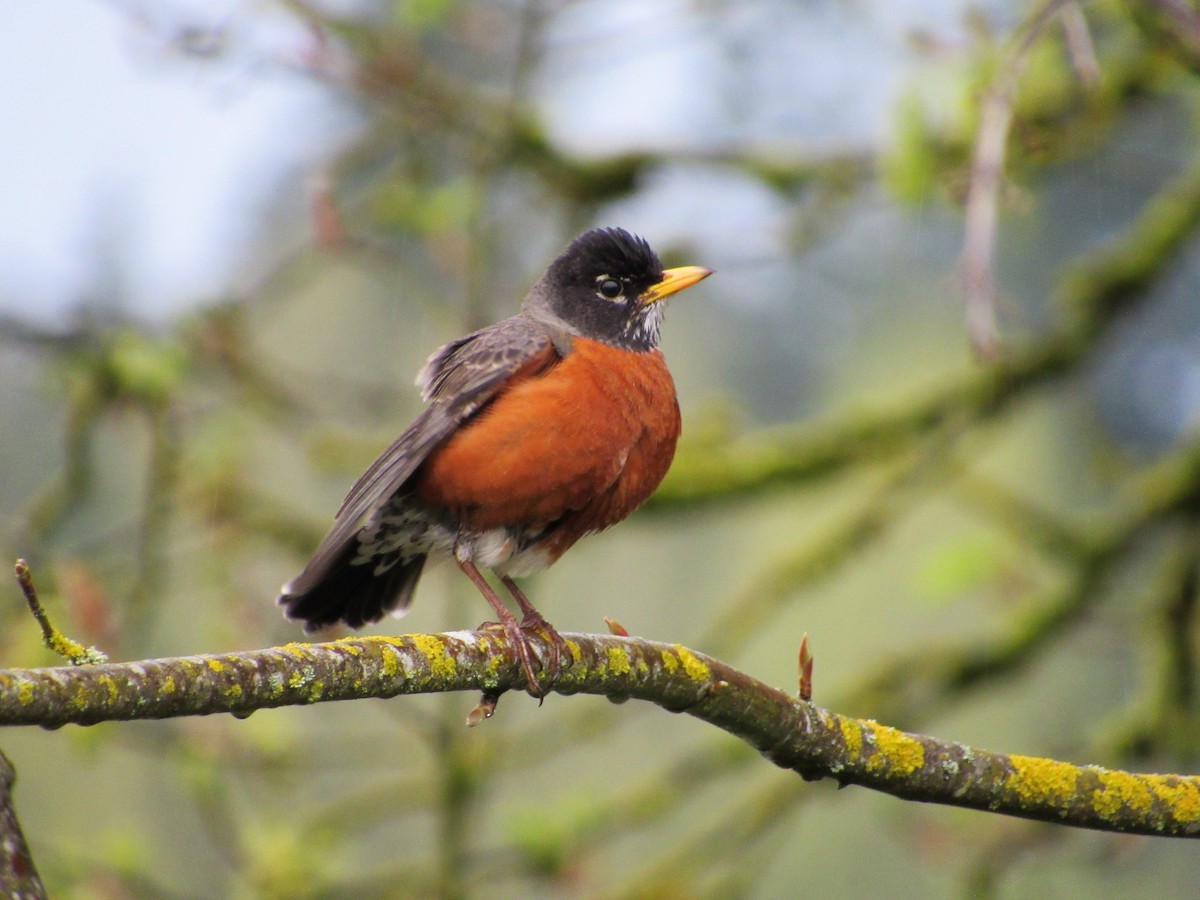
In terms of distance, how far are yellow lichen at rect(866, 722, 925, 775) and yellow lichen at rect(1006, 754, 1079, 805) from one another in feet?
0.65

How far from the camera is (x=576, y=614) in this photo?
16.0m

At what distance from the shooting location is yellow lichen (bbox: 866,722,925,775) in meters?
2.92

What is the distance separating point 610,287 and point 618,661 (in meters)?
2.05

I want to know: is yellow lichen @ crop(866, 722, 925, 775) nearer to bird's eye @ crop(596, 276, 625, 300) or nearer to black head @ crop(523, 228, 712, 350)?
black head @ crop(523, 228, 712, 350)

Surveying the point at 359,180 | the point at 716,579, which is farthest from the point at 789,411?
the point at 359,180

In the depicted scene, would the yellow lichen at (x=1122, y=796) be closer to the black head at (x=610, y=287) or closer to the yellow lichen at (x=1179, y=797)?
the yellow lichen at (x=1179, y=797)

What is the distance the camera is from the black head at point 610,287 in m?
4.57

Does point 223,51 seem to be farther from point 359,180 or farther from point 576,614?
point 576,614

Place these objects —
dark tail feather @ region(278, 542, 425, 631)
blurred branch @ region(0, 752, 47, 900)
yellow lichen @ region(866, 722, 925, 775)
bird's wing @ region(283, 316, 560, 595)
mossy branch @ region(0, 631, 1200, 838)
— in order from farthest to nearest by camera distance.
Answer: dark tail feather @ region(278, 542, 425, 631)
bird's wing @ region(283, 316, 560, 595)
yellow lichen @ region(866, 722, 925, 775)
mossy branch @ region(0, 631, 1200, 838)
blurred branch @ region(0, 752, 47, 900)

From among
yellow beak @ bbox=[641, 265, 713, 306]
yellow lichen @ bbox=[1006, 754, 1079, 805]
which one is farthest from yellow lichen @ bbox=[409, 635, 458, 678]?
yellow beak @ bbox=[641, 265, 713, 306]

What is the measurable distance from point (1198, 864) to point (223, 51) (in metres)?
10.4

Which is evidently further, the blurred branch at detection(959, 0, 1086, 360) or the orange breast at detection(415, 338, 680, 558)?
the orange breast at detection(415, 338, 680, 558)

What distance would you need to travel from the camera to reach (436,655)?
8.82ft

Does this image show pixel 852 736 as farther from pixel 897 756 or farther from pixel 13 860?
pixel 13 860
